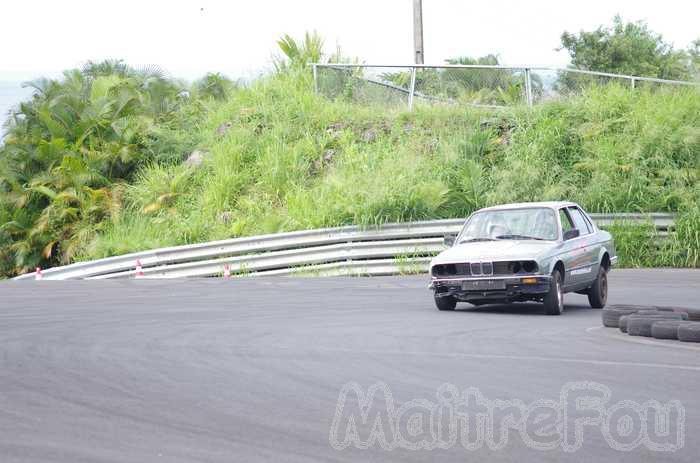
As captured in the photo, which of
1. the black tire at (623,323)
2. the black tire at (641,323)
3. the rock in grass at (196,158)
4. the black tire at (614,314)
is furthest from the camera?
the rock in grass at (196,158)

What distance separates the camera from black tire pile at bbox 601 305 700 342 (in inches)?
442

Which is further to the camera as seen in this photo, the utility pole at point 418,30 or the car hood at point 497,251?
the utility pole at point 418,30

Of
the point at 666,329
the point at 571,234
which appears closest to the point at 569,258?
the point at 571,234

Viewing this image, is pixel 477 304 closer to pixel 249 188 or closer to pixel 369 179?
pixel 369 179

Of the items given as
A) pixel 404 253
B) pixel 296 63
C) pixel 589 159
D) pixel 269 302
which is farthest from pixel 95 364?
pixel 296 63

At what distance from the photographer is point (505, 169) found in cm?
2586

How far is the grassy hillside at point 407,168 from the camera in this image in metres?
24.3

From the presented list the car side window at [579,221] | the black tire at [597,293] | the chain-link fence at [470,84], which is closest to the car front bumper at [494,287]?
the black tire at [597,293]

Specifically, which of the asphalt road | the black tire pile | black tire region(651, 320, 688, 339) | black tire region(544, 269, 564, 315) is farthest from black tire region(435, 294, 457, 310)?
black tire region(651, 320, 688, 339)

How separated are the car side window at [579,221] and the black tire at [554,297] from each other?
162cm

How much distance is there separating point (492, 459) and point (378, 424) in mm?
1054

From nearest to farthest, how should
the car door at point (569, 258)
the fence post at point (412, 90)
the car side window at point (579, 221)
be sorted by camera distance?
the car door at point (569, 258)
the car side window at point (579, 221)
the fence post at point (412, 90)

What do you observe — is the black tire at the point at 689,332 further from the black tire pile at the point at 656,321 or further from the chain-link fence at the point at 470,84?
the chain-link fence at the point at 470,84

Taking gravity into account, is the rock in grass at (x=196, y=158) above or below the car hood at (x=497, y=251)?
above
